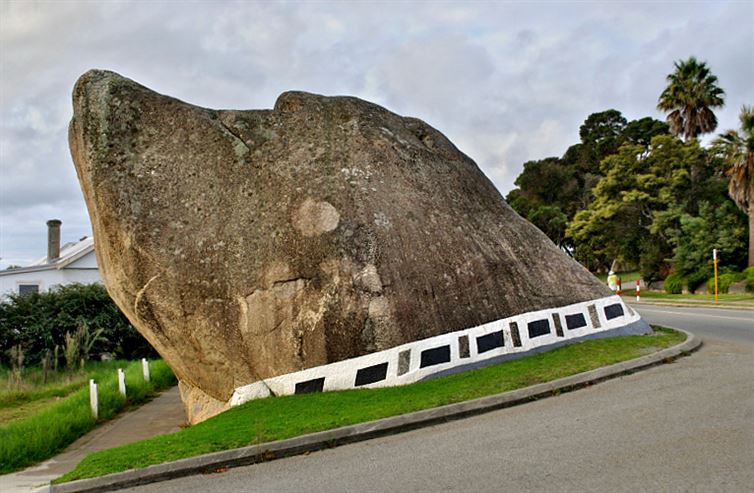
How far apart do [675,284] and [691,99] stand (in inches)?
551

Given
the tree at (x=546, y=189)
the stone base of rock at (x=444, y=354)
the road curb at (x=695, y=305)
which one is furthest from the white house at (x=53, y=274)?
the tree at (x=546, y=189)

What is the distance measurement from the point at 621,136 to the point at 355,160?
4901 centimetres

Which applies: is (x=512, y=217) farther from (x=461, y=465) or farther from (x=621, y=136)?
(x=621, y=136)

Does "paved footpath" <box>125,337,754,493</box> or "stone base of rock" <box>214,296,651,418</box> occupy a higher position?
"stone base of rock" <box>214,296,651,418</box>

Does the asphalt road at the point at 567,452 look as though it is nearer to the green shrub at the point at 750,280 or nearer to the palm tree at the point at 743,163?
the green shrub at the point at 750,280

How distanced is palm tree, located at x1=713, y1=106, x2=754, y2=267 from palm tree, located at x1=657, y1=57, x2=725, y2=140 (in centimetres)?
815

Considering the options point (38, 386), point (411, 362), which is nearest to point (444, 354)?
point (411, 362)

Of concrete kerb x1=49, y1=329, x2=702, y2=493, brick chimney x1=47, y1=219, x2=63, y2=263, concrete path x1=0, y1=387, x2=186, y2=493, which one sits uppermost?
brick chimney x1=47, y1=219, x2=63, y2=263

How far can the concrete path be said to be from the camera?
7.96 m

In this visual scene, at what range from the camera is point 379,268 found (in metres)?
9.54

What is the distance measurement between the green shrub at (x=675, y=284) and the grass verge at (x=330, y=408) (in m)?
28.0

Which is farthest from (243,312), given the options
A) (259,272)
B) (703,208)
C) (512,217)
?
(703,208)

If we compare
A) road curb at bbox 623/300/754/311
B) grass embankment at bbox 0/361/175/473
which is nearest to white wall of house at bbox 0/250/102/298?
grass embankment at bbox 0/361/175/473

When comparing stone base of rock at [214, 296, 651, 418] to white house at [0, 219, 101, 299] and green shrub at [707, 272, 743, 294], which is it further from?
green shrub at [707, 272, 743, 294]
